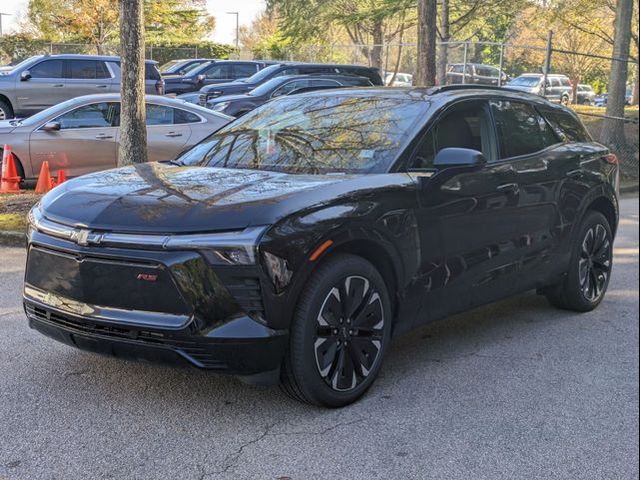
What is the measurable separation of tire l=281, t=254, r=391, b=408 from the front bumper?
140 mm

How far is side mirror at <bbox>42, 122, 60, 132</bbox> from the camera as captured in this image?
9.76m

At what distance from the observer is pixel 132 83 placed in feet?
29.2

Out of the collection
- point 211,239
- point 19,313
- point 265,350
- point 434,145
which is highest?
point 434,145

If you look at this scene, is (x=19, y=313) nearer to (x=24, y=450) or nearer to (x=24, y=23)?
(x=24, y=450)

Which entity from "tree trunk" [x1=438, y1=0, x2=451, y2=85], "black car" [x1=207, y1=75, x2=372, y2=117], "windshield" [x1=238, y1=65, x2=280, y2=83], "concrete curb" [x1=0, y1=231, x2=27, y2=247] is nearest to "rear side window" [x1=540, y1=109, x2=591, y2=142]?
"concrete curb" [x1=0, y1=231, x2=27, y2=247]

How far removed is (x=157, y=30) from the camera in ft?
48.7

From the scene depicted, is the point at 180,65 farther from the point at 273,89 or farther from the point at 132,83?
the point at 132,83

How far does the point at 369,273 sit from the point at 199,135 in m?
7.17

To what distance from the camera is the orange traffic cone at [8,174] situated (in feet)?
31.4

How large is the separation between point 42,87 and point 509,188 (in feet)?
39.1

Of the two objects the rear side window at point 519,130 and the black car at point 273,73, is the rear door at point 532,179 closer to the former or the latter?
the rear side window at point 519,130

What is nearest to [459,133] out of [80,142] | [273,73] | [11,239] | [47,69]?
[11,239]

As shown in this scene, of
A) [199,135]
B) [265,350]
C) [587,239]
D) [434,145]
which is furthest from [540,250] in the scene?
[199,135]

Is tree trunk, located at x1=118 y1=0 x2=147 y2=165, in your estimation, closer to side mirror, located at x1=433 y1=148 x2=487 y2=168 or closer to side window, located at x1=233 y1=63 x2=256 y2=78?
side mirror, located at x1=433 y1=148 x2=487 y2=168
